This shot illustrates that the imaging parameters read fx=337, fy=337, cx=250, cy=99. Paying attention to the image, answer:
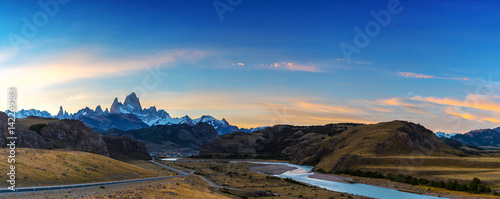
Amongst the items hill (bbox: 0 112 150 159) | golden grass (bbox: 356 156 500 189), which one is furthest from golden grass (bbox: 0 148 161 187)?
golden grass (bbox: 356 156 500 189)

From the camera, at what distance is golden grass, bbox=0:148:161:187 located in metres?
54.8

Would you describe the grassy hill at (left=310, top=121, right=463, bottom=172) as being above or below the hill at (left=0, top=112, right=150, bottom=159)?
below

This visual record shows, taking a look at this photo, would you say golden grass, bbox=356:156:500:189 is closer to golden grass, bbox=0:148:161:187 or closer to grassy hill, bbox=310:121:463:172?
grassy hill, bbox=310:121:463:172

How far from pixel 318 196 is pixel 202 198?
30.6 m

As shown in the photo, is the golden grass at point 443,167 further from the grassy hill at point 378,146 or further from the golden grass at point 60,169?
the golden grass at point 60,169

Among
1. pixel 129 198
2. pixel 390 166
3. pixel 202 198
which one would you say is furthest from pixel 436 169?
pixel 129 198

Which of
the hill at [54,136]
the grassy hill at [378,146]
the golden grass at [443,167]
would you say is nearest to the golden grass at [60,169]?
the hill at [54,136]

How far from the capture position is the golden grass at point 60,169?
54750mm

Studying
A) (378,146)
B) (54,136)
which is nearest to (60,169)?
(54,136)

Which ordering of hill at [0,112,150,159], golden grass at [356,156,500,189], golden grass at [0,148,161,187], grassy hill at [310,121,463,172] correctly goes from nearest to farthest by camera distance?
golden grass at [0,148,161,187] → golden grass at [356,156,500,189] → hill at [0,112,150,159] → grassy hill at [310,121,463,172]

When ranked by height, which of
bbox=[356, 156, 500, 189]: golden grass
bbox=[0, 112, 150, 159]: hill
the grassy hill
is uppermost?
bbox=[0, 112, 150, 159]: hill

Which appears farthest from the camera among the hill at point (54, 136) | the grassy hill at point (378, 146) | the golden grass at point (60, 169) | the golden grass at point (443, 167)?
the grassy hill at point (378, 146)

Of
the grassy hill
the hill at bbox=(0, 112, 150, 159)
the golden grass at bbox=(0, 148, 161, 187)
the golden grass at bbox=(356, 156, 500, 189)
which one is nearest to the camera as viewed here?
the golden grass at bbox=(0, 148, 161, 187)

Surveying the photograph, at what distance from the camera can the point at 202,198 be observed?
5472cm
